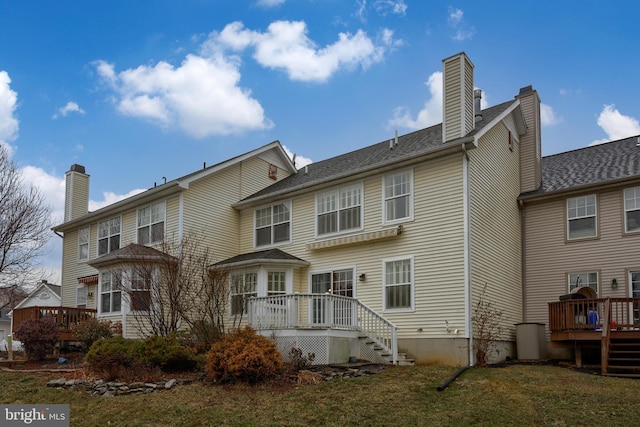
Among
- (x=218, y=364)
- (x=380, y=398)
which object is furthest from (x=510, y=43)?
(x=218, y=364)

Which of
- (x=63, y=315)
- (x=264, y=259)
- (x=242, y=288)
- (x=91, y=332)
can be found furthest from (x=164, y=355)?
(x=63, y=315)

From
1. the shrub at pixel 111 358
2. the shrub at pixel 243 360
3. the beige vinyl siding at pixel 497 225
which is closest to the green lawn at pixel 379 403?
the shrub at pixel 243 360

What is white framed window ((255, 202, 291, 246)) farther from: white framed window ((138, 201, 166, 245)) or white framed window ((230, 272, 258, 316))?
white framed window ((138, 201, 166, 245))

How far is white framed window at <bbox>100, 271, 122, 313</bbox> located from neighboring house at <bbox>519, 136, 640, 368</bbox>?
13.6m

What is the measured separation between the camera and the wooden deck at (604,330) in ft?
46.2

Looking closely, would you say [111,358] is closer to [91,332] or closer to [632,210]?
[91,332]

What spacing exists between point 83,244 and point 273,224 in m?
9.60

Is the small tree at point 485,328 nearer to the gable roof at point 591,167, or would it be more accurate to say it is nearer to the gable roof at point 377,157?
the gable roof at point 377,157

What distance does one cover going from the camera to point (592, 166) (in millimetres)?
19781

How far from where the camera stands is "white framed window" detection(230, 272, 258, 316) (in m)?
18.7

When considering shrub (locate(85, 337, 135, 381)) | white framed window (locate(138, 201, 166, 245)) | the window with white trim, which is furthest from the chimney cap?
shrub (locate(85, 337, 135, 381))

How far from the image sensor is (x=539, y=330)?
1747 cm

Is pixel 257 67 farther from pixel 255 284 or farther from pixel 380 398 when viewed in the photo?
pixel 380 398

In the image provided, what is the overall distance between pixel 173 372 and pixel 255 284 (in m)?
5.82
